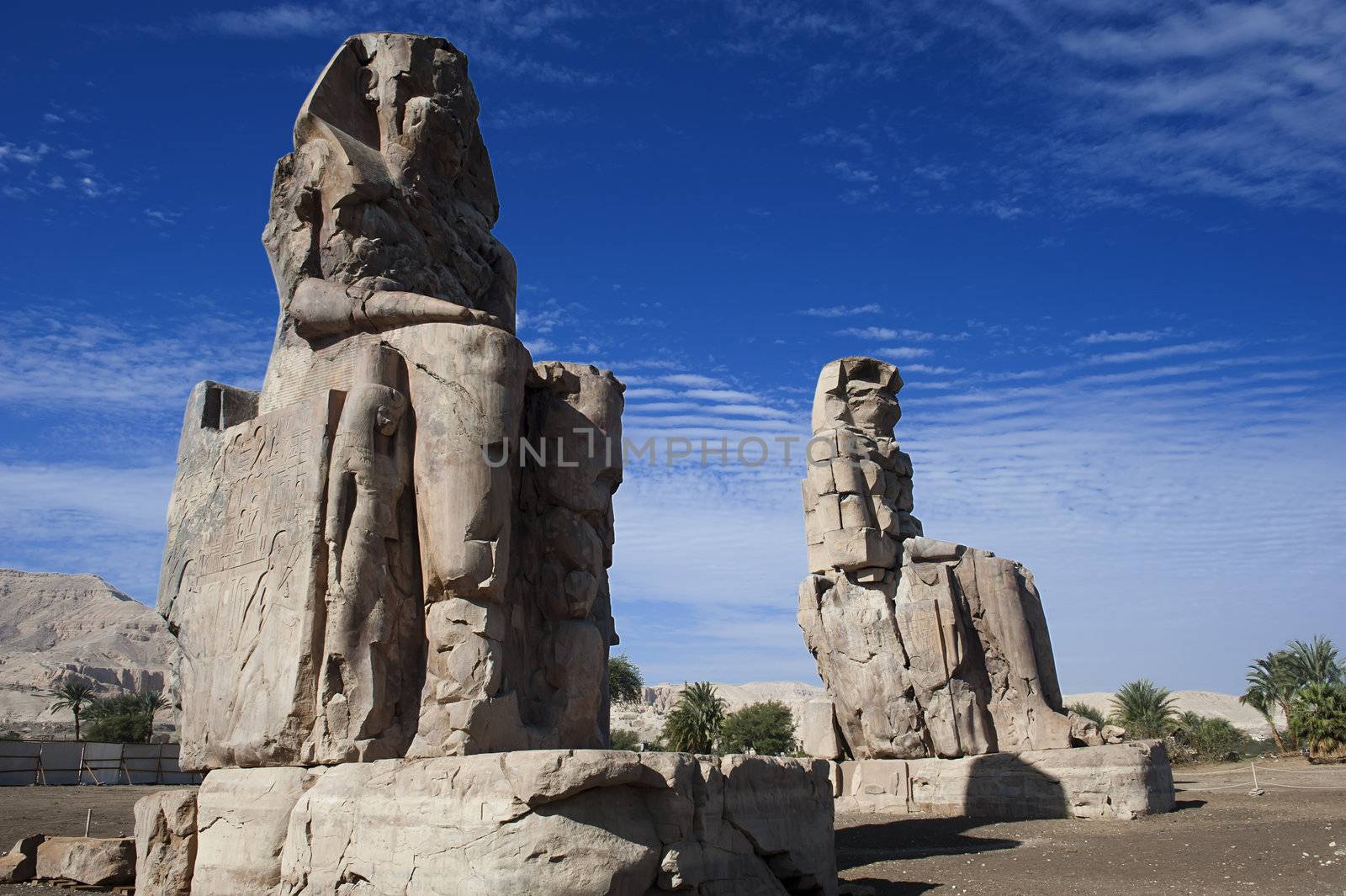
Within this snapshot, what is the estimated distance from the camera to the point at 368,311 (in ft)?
19.1

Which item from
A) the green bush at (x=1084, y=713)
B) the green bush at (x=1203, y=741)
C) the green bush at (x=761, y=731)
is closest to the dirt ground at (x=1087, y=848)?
the green bush at (x=1084, y=713)

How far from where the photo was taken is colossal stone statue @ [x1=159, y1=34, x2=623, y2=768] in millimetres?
5066

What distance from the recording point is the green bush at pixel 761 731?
2695 centimetres

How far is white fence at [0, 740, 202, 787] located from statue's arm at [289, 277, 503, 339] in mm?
12343

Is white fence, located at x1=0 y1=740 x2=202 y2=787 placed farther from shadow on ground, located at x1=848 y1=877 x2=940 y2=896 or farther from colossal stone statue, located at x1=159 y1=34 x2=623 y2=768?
shadow on ground, located at x1=848 y1=877 x2=940 y2=896

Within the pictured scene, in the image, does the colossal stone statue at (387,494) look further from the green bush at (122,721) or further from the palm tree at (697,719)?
the green bush at (122,721)

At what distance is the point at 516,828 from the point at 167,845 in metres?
2.49

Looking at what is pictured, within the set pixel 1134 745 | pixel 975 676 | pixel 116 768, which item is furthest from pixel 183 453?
pixel 116 768

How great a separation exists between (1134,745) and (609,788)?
7578 mm

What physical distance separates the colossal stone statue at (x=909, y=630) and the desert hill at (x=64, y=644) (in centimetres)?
3437

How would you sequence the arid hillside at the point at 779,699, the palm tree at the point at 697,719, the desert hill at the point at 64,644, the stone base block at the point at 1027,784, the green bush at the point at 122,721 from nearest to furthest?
the stone base block at the point at 1027,784 → the palm tree at the point at 697,719 → the green bush at the point at 122,721 → the desert hill at the point at 64,644 → the arid hillside at the point at 779,699

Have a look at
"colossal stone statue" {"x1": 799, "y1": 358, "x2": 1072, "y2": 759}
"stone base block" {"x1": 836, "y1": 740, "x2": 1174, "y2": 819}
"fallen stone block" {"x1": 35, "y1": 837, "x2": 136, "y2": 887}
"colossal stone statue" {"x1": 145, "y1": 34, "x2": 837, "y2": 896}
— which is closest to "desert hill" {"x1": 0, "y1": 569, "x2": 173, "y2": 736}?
"colossal stone statue" {"x1": 799, "y1": 358, "x2": 1072, "y2": 759}

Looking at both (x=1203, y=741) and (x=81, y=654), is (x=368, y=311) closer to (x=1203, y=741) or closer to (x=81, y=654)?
(x=1203, y=741)

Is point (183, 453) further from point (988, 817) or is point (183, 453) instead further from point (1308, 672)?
point (1308, 672)
